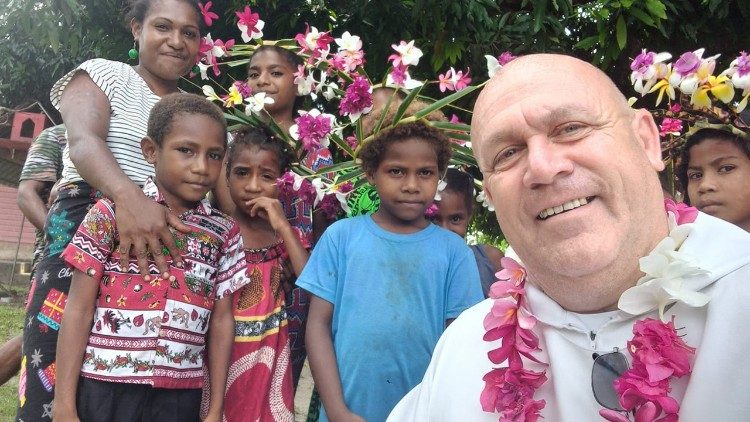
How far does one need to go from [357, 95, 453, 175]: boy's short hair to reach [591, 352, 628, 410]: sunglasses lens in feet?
5.65

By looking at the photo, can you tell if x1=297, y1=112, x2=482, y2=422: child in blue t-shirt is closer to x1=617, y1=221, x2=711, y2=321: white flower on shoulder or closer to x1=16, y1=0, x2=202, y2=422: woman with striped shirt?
x1=16, y1=0, x2=202, y2=422: woman with striped shirt

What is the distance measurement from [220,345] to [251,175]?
899 mm

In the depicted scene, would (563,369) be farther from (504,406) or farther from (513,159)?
(513,159)

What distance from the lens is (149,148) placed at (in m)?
3.00

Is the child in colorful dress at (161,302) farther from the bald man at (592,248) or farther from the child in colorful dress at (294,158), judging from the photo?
the bald man at (592,248)

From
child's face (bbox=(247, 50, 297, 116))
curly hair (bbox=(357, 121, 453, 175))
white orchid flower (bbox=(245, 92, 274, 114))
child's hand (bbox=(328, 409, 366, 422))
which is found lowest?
child's hand (bbox=(328, 409, 366, 422))

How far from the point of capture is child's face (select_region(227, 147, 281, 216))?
136 inches

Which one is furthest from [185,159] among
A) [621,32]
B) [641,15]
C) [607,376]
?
[641,15]

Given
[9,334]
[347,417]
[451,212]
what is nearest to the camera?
[347,417]

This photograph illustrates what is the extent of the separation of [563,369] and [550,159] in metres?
0.54

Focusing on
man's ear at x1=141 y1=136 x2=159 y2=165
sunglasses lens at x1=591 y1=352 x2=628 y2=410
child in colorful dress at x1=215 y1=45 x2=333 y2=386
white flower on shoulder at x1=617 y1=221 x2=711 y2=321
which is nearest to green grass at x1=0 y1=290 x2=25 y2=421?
child in colorful dress at x1=215 y1=45 x2=333 y2=386

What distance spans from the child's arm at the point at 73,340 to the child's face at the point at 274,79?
1.48 metres

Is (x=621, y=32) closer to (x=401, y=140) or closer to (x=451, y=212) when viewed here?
(x=451, y=212)

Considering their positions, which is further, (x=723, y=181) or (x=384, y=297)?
(x=723, y=181)
